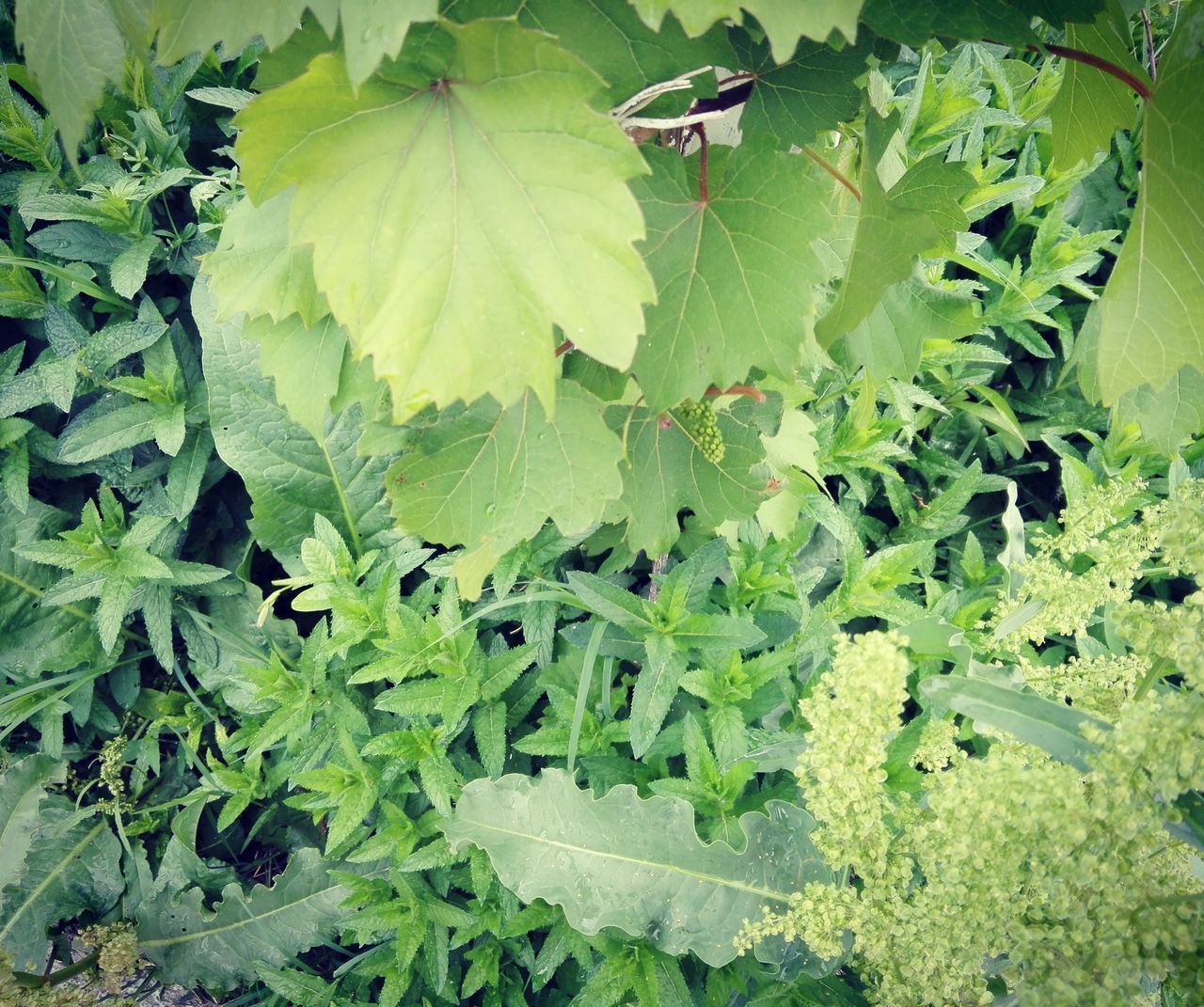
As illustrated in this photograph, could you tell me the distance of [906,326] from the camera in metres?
1.00

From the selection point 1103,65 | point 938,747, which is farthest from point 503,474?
point 1103,65

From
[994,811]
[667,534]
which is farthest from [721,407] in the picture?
[994,811]

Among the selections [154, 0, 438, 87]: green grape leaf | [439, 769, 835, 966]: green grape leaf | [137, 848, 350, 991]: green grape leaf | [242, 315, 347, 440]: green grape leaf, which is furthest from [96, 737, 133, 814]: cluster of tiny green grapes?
[154, 0, 438, 87]: green grape leaf

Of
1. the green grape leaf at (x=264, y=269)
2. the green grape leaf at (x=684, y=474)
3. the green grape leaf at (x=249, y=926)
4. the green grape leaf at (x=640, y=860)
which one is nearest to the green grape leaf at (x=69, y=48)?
the green grape leaf at (x=264, y=269)

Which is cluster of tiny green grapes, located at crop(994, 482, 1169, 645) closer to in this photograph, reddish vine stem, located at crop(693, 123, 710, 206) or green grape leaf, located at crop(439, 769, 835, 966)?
green grape leaf, located at crop(439, 769, 835, 966)

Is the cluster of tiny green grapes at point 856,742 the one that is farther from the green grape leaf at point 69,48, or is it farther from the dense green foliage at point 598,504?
the green grape leaf at point 69,48

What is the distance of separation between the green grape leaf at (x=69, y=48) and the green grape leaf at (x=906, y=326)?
30.5 inches

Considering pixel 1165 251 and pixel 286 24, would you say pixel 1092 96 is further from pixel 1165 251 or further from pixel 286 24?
pixel 286 24

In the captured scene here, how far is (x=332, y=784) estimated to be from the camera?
4.96ft

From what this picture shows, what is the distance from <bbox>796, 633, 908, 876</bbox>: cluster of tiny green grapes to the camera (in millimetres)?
840

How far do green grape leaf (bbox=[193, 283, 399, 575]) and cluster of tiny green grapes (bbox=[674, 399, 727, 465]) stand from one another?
2.70 feet

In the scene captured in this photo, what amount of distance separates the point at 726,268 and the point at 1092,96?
1.60 feet

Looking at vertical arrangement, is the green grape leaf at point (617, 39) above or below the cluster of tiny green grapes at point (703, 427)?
above

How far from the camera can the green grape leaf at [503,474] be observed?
2.89 ft
